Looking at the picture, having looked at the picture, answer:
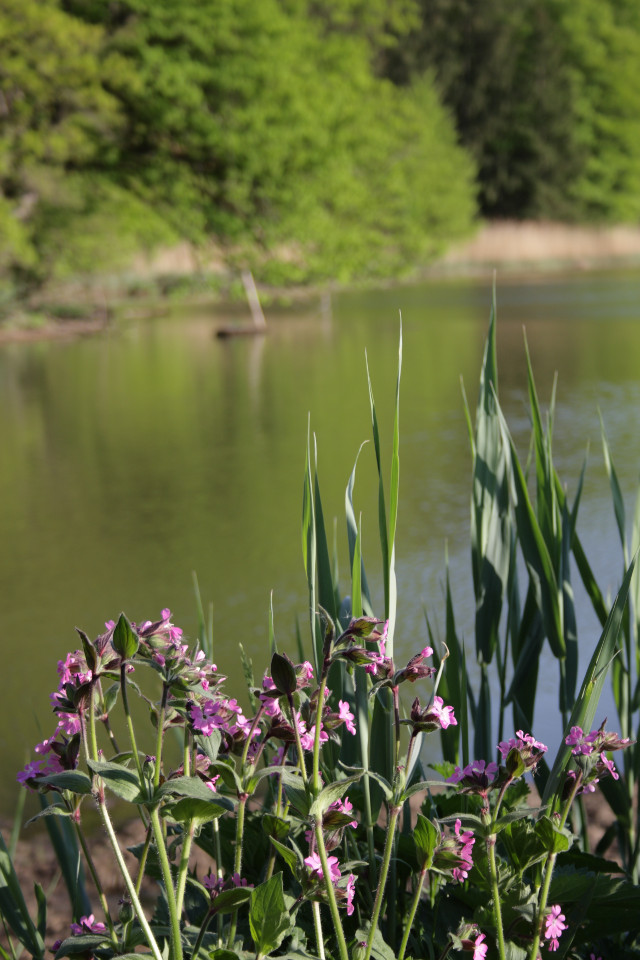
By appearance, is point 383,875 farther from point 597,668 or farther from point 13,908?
point 13,908

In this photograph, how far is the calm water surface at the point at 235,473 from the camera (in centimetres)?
335

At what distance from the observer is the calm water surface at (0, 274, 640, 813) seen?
3.35 meters

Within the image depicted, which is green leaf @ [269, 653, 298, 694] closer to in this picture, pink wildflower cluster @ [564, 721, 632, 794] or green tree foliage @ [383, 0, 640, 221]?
pink wildflower cluster @ [564, 721, 632, 794]

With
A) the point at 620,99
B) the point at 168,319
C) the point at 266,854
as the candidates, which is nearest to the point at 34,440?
the point at 266,854

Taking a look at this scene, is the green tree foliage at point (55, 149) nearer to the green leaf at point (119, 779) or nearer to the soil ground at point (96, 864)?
the soil ground at point (96, 864)

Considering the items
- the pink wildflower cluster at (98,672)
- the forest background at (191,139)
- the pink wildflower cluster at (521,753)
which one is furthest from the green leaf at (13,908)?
the forest background at (191,139)

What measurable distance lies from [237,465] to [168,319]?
11152mm

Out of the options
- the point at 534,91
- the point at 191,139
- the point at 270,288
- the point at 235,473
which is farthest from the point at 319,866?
the point at 534,91

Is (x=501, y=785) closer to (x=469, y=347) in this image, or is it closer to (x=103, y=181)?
(x=469, y=347)

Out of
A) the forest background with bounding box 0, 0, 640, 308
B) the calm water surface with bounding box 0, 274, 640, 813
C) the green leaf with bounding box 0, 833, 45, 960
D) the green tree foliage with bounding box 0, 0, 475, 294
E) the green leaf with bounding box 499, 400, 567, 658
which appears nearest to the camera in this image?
the green leaf with bounding box 0, 833, 45, 960

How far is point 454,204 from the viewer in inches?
1127

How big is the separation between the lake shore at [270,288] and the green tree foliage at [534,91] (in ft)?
4.41

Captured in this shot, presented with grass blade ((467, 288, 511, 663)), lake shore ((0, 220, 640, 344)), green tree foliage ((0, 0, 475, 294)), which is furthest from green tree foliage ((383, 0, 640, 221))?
grass blade ((467, 288, 511, 663))

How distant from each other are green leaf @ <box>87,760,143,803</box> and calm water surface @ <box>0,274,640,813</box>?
1.69 ft
